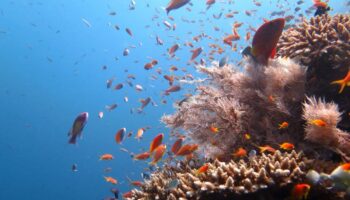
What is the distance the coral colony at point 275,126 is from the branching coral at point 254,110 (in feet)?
0.05

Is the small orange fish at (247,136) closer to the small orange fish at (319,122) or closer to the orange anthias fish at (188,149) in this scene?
the orange anthias fish at (188,149)

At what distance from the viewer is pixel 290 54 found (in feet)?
16.0

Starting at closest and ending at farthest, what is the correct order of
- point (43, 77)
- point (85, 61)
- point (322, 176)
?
point (322, 176)
point (43, 77)
point (85, 61)

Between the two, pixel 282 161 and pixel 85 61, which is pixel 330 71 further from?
pixel 85 61

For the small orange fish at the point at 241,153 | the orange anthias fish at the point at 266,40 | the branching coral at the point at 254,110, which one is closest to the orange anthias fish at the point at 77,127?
the branching coral at the point at 254,110

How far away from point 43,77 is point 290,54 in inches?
3040

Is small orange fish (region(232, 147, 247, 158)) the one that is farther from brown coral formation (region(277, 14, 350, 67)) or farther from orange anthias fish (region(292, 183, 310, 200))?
brown coral formation (region(277, 14, 350, 67))

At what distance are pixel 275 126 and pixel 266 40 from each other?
124 cm

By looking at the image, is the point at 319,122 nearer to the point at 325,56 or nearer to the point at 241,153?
the point at 241,153

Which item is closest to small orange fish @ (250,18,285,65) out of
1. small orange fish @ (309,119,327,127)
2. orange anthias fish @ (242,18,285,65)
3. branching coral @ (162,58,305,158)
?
orange anthias fish @ (242,18,285,65)

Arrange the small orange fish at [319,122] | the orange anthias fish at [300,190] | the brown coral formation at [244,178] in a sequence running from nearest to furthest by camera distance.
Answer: the orange anthias fish at [300,190]
the brown coral formation at [244,178]
the small orange fish at [319,122]

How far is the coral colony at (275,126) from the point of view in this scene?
3.31 m

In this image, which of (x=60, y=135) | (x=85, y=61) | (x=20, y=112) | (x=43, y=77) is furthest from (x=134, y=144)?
(x=85, y=61)

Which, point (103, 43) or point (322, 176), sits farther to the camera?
point (103, 43)
